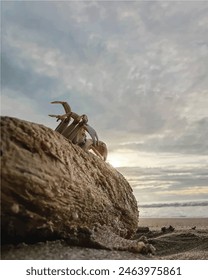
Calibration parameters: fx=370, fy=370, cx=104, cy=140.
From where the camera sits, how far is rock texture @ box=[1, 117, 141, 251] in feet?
12.1

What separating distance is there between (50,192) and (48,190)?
Result: 0.14 ft

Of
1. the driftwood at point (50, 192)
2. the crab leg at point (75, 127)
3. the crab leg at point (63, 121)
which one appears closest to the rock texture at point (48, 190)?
the driftwood at point (50, 192)

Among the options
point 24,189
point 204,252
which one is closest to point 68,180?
point 24,189

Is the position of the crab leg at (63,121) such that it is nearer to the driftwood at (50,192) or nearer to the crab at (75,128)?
the crab at (75,128)

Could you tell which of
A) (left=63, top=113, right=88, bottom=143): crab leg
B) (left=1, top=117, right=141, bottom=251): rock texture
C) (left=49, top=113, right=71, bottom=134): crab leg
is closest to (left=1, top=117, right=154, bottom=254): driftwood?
(left=1, top=117, right=141, bottom=251): rock texture

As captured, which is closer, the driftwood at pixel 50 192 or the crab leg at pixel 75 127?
the driftwood at pixel 50 192

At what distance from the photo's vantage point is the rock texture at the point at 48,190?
Answer: 145 inches

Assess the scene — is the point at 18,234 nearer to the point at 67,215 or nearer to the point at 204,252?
the point at 67,215

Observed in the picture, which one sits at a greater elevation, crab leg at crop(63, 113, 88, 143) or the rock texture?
crab leg at crop(63, 113, 88, 143)

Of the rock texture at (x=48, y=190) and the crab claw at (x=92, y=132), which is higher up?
the crab claw at (x=92, y=132)

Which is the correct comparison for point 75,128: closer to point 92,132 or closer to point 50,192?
point 92,132

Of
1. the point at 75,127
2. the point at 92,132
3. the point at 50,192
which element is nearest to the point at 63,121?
the point at 75,127

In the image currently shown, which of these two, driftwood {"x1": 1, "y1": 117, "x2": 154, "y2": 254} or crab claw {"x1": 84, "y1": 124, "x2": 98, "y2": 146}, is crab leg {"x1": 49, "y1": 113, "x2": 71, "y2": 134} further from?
driftwood {"x1": 1, "y1": 117, "x2": 154, "y2": 254}

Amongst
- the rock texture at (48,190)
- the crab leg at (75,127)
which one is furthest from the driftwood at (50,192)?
the crab leg at (75,127)
